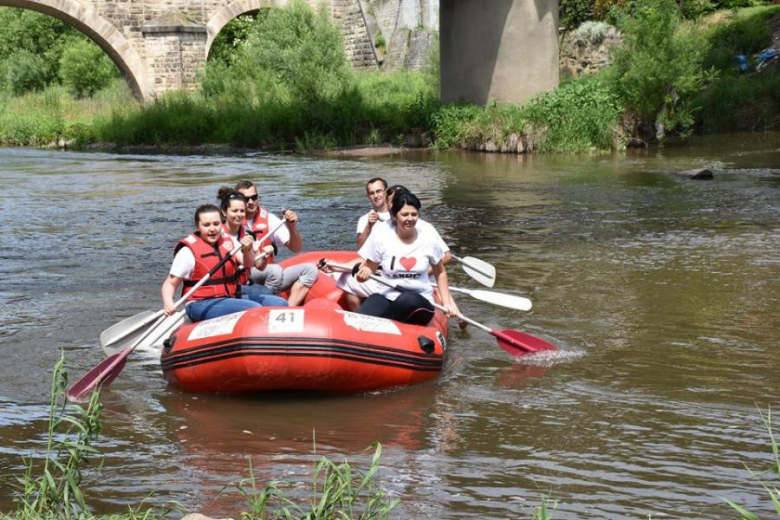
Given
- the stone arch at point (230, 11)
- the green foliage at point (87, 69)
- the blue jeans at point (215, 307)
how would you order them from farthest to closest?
the green foliage at point (87, 69), the stone arch at point (230, 11), the blue jeans at point (215, 307)

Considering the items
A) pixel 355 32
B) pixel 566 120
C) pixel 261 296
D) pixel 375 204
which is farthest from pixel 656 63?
pixel 355 32

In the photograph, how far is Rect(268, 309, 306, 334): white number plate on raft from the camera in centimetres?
550

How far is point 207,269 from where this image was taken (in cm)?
632

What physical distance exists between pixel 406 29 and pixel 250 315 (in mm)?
27419

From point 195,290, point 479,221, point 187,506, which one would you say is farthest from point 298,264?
point 479,221

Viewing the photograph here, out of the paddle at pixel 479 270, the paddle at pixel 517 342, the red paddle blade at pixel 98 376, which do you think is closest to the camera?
the red paddle blade at pixel 98 376

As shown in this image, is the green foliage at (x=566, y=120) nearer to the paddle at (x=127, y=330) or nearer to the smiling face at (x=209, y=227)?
the smiling face at (x=209, y=227)

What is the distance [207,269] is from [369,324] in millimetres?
1101

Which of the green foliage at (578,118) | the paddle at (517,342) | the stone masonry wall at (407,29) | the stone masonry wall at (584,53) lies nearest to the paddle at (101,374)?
the paddle at (517,342)

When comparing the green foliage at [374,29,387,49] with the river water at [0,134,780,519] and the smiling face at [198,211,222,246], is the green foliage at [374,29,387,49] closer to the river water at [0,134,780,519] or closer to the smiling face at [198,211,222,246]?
the river water at [0,134,780,519]

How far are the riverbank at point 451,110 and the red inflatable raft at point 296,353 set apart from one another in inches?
525

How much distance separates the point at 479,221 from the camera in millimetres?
12070

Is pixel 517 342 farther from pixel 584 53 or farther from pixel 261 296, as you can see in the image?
pixel 584 53

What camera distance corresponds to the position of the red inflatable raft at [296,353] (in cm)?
546
